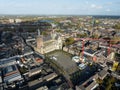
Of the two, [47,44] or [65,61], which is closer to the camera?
[65,61]

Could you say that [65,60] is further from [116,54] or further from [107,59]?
[116,54]

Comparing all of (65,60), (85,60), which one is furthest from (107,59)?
(65,60)

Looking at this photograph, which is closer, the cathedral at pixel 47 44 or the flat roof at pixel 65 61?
the flat roof at pixel 65 61

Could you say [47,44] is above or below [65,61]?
above

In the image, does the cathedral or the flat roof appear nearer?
the flat roof

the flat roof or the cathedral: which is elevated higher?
the cathedral

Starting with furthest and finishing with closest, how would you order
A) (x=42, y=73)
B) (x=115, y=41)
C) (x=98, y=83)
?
(x=115, y=41)
(x=42, y=73)
(x=98, y=83)

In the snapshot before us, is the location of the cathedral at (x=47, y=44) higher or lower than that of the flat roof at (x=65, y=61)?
higher

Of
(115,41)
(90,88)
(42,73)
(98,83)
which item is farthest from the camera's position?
(115,41)
